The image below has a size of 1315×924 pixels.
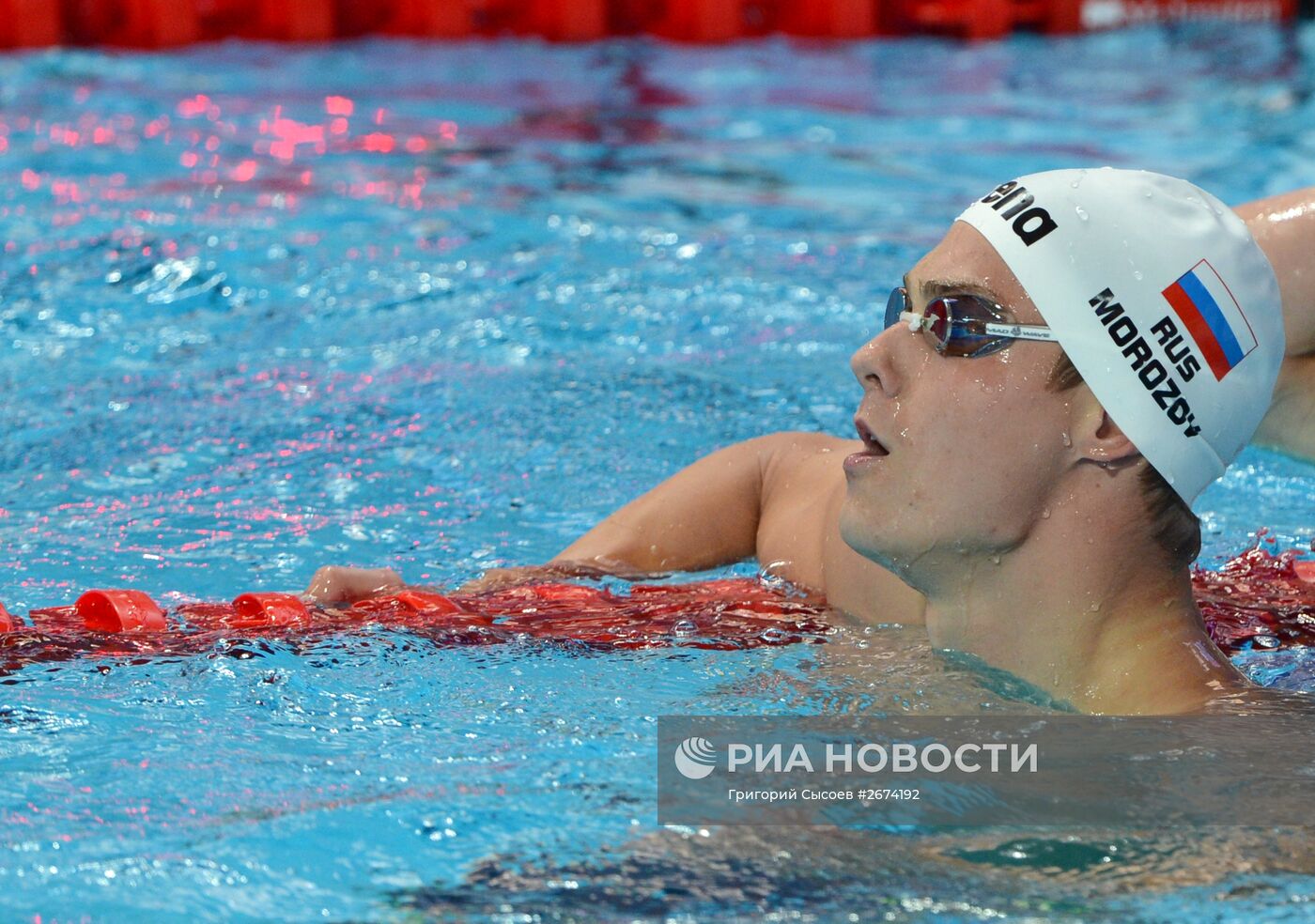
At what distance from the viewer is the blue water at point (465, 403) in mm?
2078

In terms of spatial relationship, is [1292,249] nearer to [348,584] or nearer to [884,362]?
[884,362]

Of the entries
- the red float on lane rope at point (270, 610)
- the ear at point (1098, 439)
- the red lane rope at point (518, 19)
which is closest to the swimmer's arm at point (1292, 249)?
the ear at point (1098, 439)

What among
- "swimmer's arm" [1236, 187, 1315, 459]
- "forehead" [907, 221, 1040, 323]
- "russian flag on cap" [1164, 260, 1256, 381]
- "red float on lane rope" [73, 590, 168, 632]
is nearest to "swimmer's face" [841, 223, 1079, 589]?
"forehead" [907, 221, 1040, 323]

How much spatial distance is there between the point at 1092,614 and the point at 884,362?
0.48 metres

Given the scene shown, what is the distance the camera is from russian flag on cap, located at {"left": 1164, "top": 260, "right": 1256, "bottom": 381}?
7.83 feet

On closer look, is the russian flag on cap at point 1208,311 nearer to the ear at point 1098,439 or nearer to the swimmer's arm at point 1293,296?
the ear at point 1098,439

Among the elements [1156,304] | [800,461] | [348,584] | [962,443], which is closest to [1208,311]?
[1156,304]

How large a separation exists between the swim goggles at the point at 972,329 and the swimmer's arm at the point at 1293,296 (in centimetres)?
77

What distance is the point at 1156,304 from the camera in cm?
239

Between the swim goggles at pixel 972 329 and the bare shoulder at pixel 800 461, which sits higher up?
the swim goggles at pixel 972 329

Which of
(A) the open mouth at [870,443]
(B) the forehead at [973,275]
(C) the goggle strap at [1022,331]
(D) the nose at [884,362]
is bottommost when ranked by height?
(A) the open mouth at [870,443]

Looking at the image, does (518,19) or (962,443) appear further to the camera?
(518,19)

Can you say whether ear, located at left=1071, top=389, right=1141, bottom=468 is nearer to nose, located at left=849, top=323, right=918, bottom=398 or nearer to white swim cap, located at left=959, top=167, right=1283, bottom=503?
white swim cap, located at left=959, top=167, right=1283, bottom=503

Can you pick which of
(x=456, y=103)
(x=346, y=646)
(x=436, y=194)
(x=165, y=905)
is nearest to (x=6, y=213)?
(x=436, y=194)
